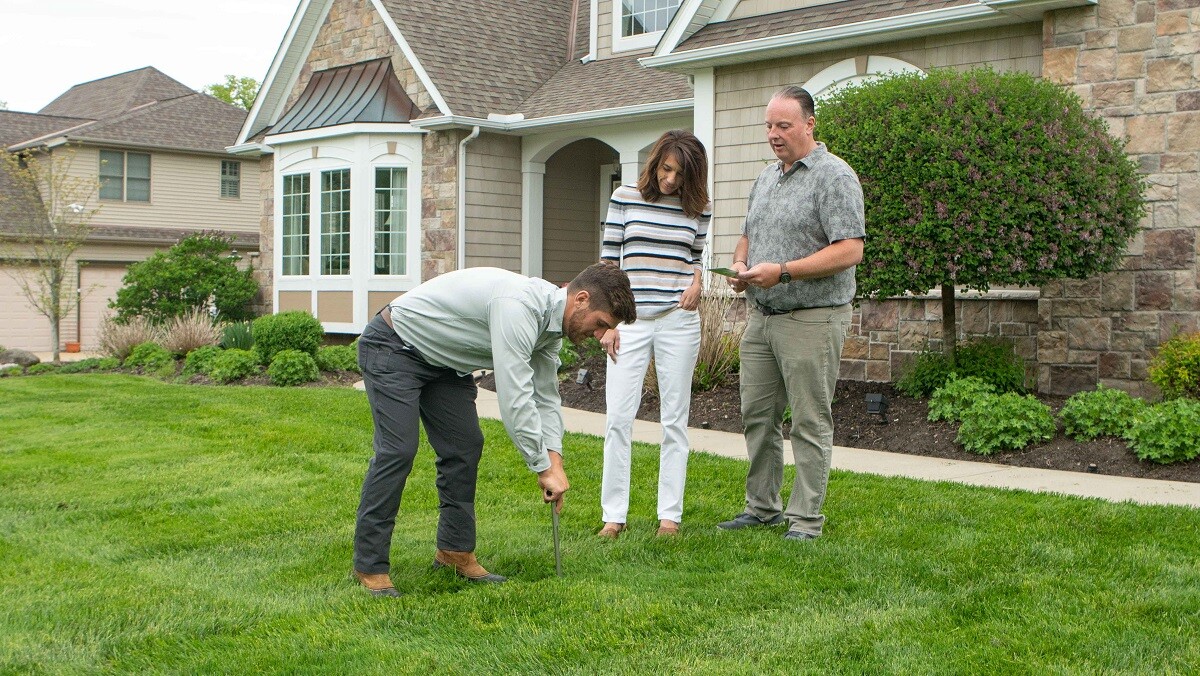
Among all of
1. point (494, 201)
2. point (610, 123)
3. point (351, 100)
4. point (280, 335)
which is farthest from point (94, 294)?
point (610, 123)

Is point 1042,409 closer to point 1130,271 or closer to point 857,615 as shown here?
point 1130,271

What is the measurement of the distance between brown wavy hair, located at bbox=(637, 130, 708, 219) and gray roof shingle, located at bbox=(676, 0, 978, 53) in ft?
18.5

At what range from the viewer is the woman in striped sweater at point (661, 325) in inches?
209

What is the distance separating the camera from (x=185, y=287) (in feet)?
61.5

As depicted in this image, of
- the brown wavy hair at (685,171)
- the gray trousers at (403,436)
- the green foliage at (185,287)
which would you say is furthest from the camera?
the green foliage at (185,287)

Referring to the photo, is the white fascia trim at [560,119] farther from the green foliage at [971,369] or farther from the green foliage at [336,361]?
the green foliage at [971,369]

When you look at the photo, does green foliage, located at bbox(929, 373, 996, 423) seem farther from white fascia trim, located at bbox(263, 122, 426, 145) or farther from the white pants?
white fascia trim, located at bbox(263, 122, 426, 145)

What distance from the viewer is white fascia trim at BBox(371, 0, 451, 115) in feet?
50.5

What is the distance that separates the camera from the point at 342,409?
385 inches

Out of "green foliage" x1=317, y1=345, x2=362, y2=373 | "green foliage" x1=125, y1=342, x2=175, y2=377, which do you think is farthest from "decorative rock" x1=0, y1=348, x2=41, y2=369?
"green foliage" x1=317, y1=345, x2=362, y2=373

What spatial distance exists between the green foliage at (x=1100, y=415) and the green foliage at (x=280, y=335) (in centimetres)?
878

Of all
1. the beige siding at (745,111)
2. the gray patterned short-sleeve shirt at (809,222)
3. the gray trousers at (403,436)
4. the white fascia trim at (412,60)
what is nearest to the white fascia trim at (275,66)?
the white fascia trim at (412,60)

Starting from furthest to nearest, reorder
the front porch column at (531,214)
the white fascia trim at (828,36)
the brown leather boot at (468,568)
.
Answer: the front porch column at (531,214), the white fascia trim at (828,36), the brown leather boot at (468,568)

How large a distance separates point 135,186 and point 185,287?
808 centimetres
